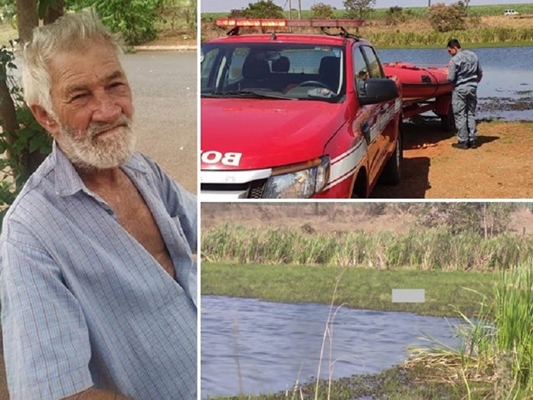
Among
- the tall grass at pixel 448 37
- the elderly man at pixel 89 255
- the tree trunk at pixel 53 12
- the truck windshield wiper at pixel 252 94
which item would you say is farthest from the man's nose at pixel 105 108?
the tall grass at pixel 448 37

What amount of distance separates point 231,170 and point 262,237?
1.30 feet

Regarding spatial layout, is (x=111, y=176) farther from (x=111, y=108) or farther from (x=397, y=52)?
(x=397, y=52)

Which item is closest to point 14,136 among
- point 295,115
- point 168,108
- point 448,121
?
point 168,108

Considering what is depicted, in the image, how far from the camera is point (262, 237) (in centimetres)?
304

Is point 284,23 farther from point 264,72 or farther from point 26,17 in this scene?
point 26,17

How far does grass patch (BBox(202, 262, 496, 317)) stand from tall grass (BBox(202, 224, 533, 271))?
0.03 metres

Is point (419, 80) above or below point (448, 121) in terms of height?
above

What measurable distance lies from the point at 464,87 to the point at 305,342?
1.02m

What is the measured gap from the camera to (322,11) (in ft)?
9.27

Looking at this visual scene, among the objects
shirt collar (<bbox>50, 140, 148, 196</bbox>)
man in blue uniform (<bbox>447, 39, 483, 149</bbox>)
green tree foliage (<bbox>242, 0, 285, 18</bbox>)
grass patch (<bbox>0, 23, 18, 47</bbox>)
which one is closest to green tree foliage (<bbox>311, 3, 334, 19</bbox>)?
green tree foliage (<bbox>242, 0, 285, 18</bbox>)

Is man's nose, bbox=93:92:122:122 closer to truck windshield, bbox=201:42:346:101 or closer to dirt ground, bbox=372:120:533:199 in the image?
truck windshield, bbox=201:42:346:101

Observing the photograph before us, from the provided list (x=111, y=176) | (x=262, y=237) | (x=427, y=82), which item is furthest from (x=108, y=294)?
(x=427, y=82)

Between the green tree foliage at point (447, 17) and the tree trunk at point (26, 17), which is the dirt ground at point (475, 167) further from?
the tree trunk at point (26, 17)

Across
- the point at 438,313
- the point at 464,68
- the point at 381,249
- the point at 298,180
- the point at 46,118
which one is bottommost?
the point at 438,313
